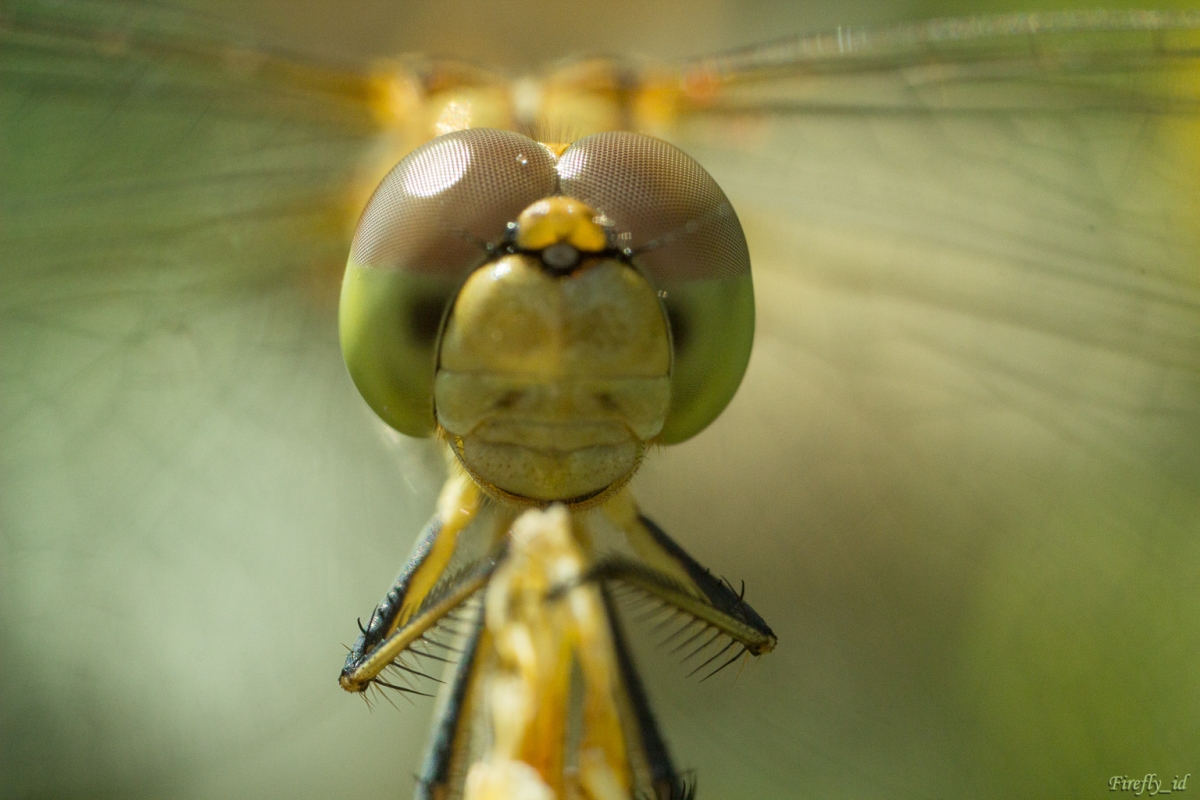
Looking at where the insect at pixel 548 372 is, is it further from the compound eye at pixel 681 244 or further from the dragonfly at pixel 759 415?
the dragonfly at pixel 759 415

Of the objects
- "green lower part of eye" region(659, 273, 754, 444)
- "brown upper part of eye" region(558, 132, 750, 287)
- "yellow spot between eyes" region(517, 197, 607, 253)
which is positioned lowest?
"green lower part of eye" region(659, 273, 754, 444)

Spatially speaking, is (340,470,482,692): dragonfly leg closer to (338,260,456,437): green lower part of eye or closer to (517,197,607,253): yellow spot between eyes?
(338,260,456,437): green lower part of eye

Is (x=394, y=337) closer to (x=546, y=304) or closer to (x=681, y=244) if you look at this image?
(x=546, y=304)

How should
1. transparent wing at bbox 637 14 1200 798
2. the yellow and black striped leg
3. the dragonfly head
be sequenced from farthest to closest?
transparent wing at bbox 637 14 1200 798 < the yellow and black striped leg < the dragonfly head

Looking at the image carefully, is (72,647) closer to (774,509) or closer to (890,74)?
(774,509)

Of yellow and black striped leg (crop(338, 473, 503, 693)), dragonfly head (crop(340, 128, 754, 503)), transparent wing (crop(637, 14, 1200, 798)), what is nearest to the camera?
dragonfly head (crop(340, 128, 754, 503))

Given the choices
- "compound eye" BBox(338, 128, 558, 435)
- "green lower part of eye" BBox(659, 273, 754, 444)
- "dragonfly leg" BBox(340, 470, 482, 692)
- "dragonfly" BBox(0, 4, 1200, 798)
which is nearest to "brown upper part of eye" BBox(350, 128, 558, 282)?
"compound eye" BBox(338, 128, 558, 435)

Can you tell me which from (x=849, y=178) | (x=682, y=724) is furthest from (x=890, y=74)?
(x=682, y=724)
